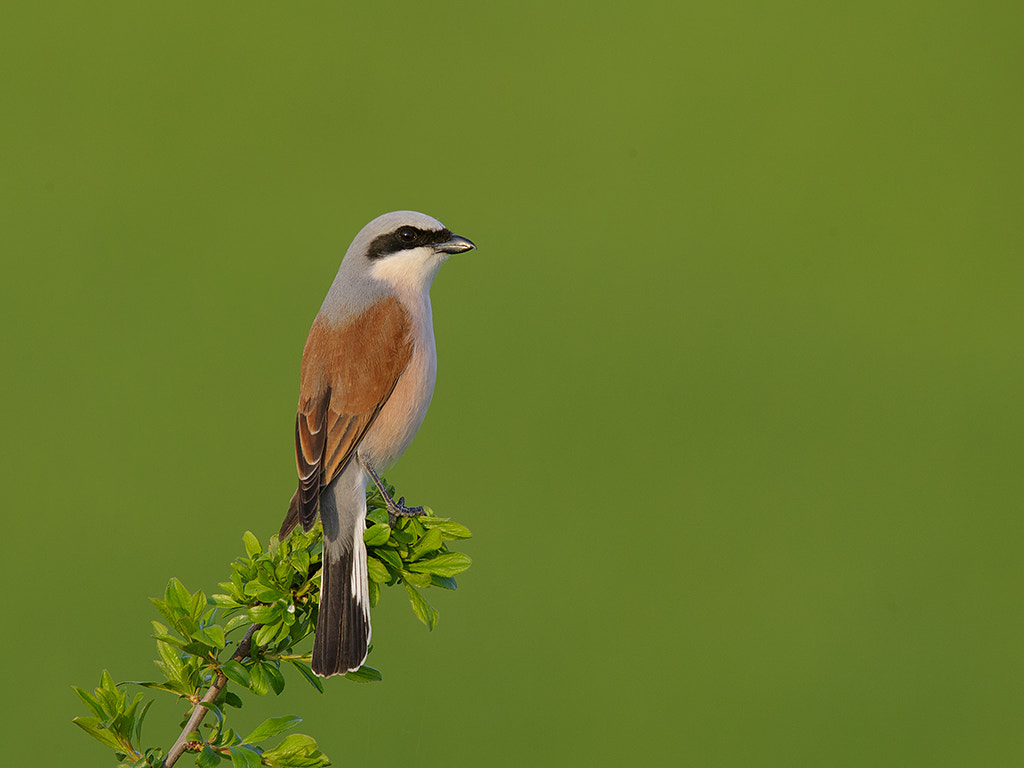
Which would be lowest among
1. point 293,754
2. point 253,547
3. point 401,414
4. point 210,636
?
point 293,754

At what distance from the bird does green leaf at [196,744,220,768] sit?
20.5 inches

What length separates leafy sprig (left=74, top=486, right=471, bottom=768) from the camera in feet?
6.15

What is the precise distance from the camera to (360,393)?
305cm

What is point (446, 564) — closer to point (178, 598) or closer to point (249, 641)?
point (249, 641)

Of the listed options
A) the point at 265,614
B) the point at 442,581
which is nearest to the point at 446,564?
the point at 442,581

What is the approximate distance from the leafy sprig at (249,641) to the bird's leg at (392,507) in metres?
0.17

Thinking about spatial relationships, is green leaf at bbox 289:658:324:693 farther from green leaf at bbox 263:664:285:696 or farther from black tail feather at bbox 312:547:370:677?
green leaf at bbox 263:664:285:696

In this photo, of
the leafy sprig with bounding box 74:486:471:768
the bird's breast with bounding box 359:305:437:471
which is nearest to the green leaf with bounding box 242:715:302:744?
the leafy sprig with bounding box 74:486:471:768

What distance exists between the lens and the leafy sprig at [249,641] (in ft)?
6.15

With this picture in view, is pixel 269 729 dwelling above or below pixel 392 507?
below

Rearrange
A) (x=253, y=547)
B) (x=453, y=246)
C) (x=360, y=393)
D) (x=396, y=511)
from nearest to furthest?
(x=253, y=547) → (x=396, y=511) → (x=360, y=393) → (x=453, y=246)

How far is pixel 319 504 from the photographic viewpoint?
2830 millimetres

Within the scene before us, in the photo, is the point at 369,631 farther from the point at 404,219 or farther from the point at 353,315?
the point at 404,219

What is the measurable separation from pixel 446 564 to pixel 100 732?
2.48 feet
